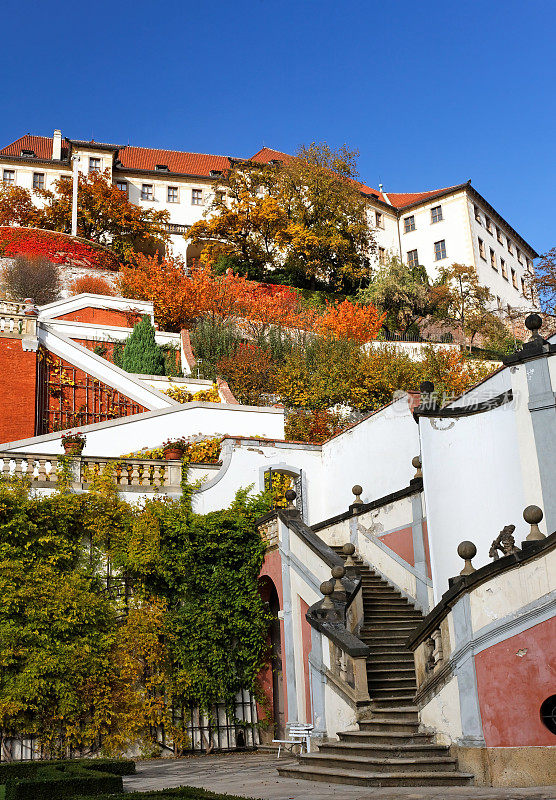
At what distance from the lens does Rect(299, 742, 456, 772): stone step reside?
8.59m

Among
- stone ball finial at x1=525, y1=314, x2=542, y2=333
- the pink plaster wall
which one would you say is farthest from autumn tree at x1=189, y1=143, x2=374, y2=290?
the pink plaster wall

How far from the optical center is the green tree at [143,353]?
2705 centimetres

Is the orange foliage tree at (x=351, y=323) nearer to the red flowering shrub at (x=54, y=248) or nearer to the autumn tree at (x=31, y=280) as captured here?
the autumn tree at (x=31, y=280)

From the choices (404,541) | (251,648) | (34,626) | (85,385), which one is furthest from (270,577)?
(85,385)

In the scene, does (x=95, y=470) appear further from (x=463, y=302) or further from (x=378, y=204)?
(x=378, y=204)

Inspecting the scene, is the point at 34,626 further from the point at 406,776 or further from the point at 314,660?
the point at 406,776

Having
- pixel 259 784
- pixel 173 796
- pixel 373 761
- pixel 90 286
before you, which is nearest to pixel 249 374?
pixel 90 286

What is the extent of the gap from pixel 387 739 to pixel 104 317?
927 inches

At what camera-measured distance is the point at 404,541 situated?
14.1m

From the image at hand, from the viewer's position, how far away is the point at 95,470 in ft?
50.3

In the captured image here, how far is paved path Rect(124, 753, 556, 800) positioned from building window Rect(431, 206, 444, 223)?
43661 mm

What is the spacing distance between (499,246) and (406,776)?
50885mm

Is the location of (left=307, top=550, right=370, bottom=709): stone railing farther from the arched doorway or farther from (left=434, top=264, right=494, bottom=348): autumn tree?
(left=434, top=264, right=494, bottom=348): autumn tree

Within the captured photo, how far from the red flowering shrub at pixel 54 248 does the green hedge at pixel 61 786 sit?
31.5m
